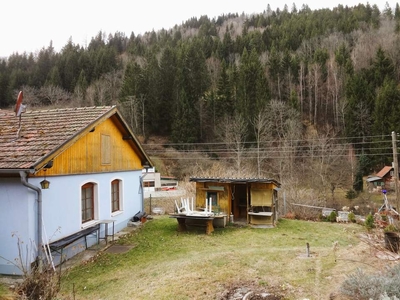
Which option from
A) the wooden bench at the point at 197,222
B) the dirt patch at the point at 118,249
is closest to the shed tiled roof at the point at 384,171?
the wooden bench at the point at 197,222

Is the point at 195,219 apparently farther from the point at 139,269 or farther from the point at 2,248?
the point at 2,248

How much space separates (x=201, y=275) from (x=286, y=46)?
5448cm

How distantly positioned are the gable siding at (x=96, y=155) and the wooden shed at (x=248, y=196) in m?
3.45

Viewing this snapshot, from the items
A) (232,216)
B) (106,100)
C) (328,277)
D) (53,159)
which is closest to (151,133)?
(106,100)

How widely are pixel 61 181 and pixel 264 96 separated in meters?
34.3

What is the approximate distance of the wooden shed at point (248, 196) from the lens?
13.5 meters

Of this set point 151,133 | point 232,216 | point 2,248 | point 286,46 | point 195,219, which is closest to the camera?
point 2,248

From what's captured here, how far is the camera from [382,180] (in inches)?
1211

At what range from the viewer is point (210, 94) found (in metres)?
43.0

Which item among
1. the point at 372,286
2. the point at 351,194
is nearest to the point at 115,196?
the point at 372,286

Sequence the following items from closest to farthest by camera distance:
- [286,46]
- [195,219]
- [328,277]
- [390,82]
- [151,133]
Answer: [328,277], [195,219], [390,82], [151,133], [286,46]

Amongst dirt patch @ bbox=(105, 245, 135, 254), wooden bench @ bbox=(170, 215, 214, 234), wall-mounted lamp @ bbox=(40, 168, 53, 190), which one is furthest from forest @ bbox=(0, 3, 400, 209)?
wall-mounted lamp @ bbox=(40, 168, 53, 190)

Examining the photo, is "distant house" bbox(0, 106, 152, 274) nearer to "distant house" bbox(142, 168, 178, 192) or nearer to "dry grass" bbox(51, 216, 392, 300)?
"dry grass" bbox(51, 216, 392, 300)

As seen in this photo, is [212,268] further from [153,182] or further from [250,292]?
[153,182]
